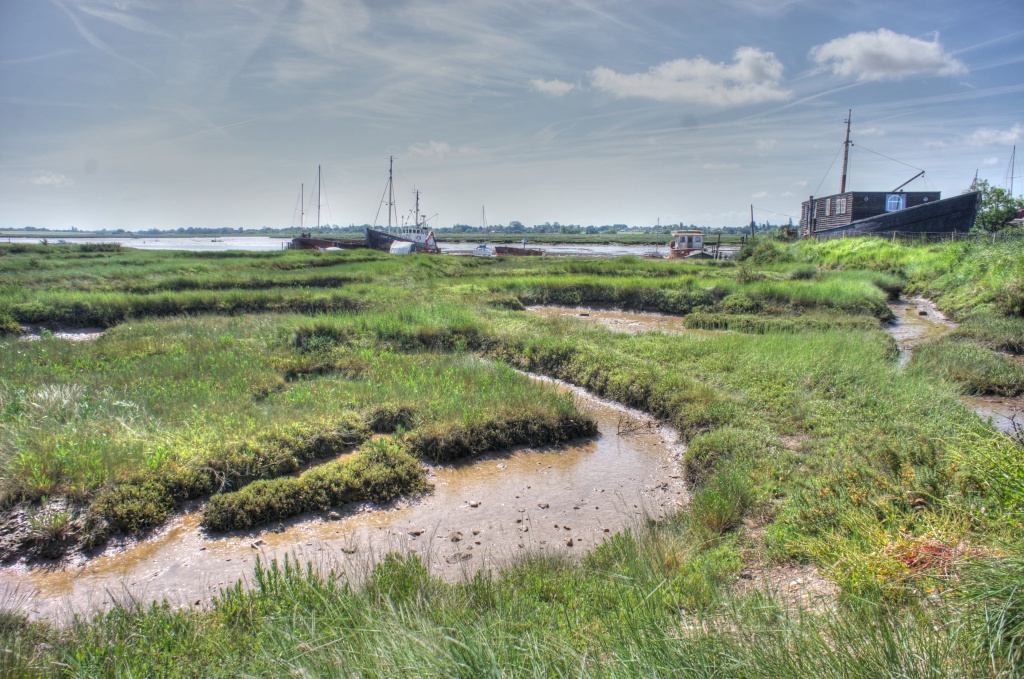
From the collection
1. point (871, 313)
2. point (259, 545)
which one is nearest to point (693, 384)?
point (259, 545)

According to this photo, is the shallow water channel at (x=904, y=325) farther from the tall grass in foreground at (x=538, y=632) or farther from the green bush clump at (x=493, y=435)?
the tall grass in foreground at (x=538, y=632)

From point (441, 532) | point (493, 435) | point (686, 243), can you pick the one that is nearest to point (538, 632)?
point (441, 532)

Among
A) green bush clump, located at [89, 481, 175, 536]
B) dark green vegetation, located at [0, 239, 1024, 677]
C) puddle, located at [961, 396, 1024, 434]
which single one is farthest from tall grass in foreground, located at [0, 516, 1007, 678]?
puddle, located at [961, 396, 1024, 434]

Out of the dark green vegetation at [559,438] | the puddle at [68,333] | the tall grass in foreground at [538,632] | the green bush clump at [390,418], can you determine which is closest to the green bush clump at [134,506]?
the dark green vegetation at [559,438]

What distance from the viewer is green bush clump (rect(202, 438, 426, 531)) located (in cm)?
714

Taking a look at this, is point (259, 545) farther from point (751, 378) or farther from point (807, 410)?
point (751, 378)

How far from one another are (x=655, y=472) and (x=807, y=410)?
9.47 ft

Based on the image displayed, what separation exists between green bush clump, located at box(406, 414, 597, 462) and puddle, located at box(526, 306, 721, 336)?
9575 mm

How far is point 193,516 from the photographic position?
7.34 meters

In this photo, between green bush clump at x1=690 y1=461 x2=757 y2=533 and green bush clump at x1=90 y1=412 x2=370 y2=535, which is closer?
green bush clump at x1=690 y1=461 x2=757 y2=533

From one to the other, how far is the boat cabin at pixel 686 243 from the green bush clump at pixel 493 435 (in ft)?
142

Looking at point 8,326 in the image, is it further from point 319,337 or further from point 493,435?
point 493,435

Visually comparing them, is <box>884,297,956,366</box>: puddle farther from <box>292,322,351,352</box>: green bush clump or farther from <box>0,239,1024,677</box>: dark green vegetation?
<box>292,322,351,352</box>: green bush clump

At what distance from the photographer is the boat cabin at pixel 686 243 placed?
50750 mm
